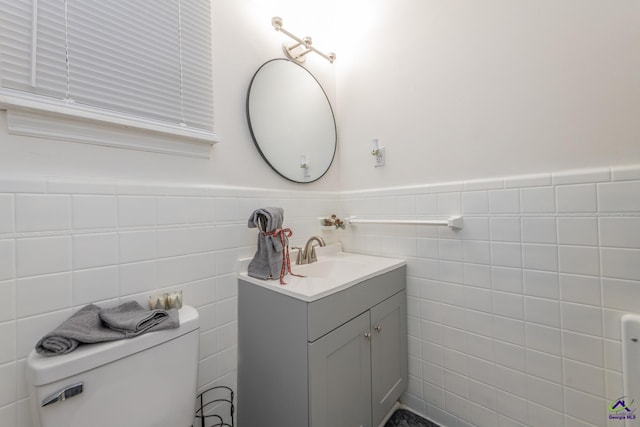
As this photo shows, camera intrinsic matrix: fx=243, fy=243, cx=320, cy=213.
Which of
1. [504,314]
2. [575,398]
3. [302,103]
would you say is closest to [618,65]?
[504,314]

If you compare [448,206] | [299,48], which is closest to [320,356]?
[448,206]

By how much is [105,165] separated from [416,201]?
1337mm

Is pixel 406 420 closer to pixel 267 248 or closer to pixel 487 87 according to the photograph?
pixel 267 248

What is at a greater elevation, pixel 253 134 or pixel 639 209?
pixel 253 134

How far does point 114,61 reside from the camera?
0.83m

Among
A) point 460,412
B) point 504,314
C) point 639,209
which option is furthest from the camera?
point 460,412

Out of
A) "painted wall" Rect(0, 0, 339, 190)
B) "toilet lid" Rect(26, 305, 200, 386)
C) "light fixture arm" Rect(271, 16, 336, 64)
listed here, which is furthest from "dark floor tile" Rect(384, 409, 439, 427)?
"light fixture arm" Rect(271, 16, 336, 64)

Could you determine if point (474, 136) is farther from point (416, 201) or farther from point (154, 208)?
point (154, 208)

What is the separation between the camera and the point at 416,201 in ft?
4.29

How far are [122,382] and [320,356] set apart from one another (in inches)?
22.3

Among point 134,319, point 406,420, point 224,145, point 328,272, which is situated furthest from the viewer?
point 328,272

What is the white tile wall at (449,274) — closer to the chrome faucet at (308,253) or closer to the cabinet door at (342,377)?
the chrome faucet at (308,253)

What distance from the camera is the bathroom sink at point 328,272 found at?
0.87 meters

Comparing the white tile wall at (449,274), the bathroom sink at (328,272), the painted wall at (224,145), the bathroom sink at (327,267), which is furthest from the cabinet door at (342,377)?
the painted wall at (224,145)
